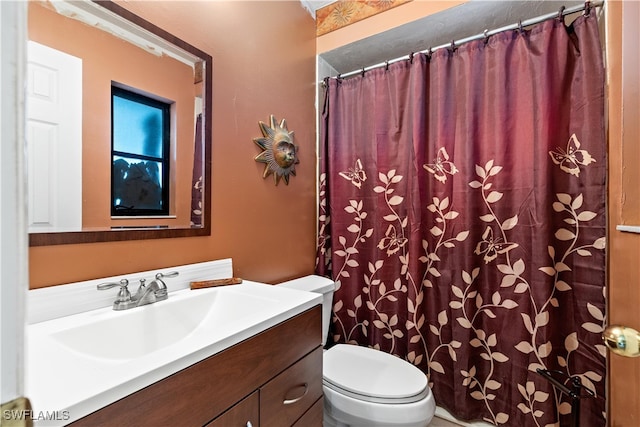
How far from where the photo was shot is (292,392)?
833 millimetres

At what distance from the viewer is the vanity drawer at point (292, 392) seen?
29.4 inches

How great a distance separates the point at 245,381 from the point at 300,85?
1564 millimetres

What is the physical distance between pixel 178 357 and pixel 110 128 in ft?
2.54

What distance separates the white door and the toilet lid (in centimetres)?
111

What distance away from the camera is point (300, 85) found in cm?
171

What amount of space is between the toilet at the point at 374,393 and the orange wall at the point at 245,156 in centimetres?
56

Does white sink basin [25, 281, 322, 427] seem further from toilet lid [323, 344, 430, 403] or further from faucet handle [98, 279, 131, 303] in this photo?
toilet lid [323, 344, 430, 403]

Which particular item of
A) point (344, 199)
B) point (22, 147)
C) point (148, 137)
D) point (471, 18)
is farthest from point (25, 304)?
point (471, 18)

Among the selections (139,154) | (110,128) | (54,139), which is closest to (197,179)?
(139,154)

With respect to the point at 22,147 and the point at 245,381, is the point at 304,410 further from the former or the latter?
the point at 22,147

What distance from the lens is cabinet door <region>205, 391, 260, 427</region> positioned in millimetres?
630

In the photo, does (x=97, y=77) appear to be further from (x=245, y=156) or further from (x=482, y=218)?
(x=482, y=218)

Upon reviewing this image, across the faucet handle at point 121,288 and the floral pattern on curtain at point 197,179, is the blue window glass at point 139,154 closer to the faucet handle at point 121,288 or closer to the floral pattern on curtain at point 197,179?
the floral pattern on curtain at point 197,179

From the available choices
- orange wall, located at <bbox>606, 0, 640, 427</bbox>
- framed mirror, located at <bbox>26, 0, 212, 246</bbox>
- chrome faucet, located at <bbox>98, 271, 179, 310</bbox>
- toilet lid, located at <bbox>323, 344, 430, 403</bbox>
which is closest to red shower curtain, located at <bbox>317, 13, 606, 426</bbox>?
toilet lid, located at <bbox>323, 344, 430, 403</bbox>
